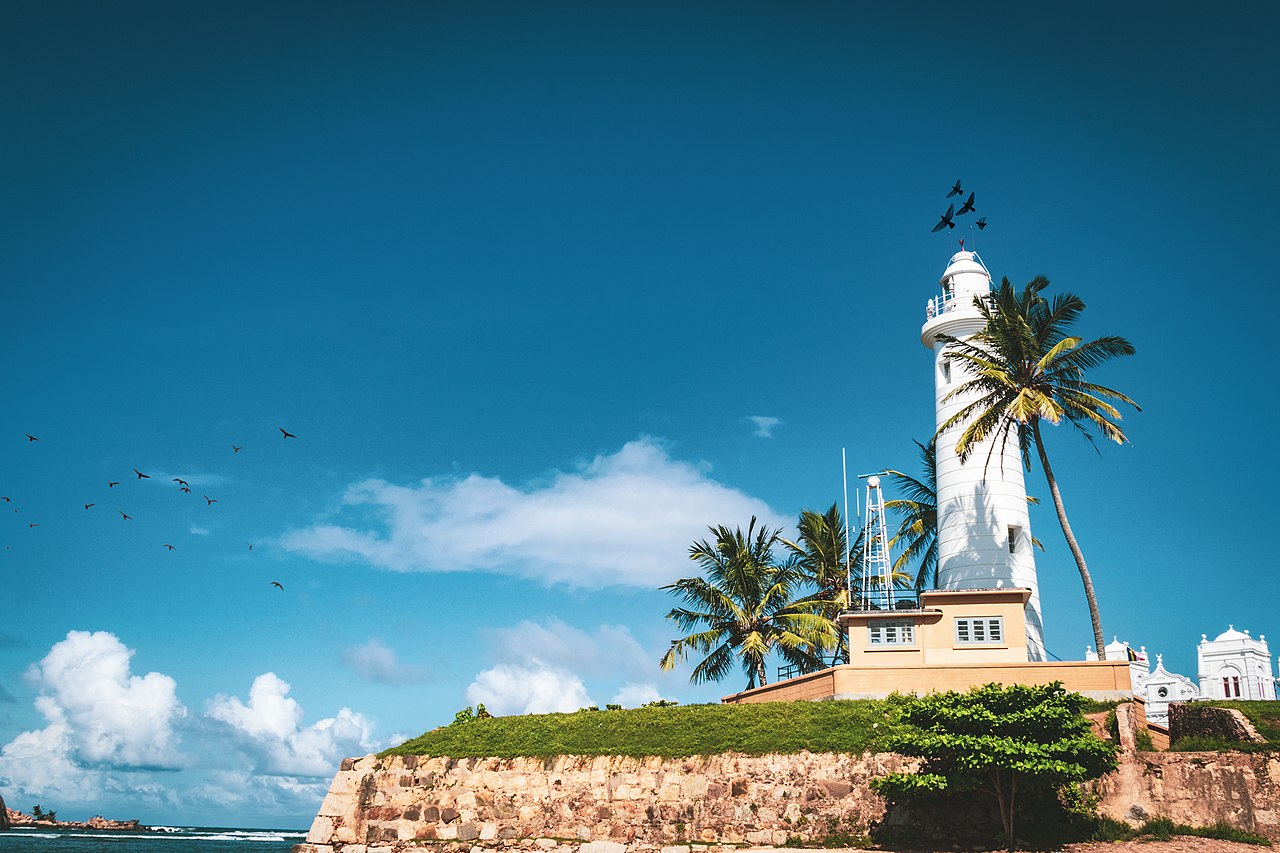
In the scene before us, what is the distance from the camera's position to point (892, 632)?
2698 centimetres

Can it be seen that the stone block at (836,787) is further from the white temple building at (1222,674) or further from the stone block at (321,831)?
the white temple building at (1222,674)

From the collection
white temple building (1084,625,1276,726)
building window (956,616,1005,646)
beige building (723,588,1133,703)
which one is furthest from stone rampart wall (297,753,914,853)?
white temple building (1084,625,1276,726)

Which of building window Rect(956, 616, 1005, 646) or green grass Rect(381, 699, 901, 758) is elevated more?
building window Rect(956, 616, 1005, 646)

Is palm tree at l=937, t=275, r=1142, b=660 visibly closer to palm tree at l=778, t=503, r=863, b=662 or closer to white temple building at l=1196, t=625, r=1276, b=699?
palm tree at l=778, t=503, r=863, b=662

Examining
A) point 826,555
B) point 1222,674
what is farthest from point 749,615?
point 1222,674

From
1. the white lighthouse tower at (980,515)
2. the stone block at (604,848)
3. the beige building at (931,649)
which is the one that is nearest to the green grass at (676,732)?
the beige building at (931,649)

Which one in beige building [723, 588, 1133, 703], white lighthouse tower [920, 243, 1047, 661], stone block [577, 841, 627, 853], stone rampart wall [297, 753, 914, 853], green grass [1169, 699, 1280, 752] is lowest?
stone block [577, 841, 627, 853]

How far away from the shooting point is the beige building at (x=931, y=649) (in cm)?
2458

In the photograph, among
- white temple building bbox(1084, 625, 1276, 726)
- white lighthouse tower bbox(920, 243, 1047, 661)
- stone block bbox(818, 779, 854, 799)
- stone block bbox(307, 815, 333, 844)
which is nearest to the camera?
stone block bbox(818, 779, 854, 799)

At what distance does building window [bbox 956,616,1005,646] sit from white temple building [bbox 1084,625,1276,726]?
28242mm

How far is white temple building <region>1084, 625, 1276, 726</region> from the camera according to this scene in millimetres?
50469

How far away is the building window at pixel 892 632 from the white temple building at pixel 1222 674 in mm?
29156

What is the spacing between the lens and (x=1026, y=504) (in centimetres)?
3300

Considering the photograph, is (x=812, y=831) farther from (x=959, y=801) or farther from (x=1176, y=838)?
(x=1176, y=838)
